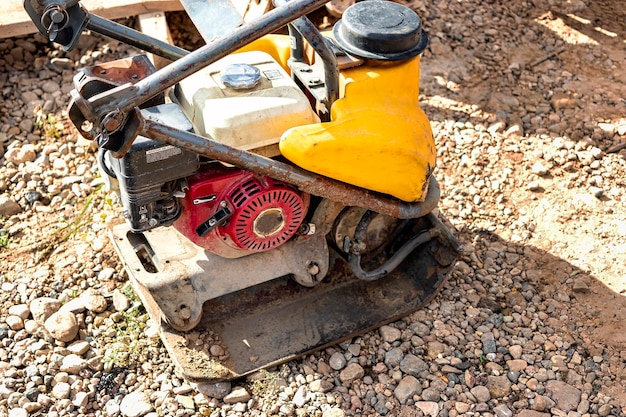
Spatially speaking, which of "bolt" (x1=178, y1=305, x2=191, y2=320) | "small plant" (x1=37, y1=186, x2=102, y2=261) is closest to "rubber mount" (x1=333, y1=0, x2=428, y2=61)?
"bolt" (x1=178, y1=305, x2=191, y2=320)

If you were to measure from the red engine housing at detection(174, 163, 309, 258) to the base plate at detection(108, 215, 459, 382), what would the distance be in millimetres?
329

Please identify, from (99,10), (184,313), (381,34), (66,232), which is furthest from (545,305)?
(99,10)

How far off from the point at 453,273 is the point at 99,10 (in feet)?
7.80

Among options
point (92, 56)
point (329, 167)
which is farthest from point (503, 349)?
point (92, 56)

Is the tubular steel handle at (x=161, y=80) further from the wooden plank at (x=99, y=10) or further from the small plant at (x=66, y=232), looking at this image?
the wooden plank at (x=99, y=10)

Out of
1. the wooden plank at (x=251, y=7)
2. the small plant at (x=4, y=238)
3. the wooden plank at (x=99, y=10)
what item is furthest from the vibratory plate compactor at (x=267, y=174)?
the wooden plank at (x=99, y=10)

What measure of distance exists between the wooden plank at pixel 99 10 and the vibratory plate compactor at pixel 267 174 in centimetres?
135

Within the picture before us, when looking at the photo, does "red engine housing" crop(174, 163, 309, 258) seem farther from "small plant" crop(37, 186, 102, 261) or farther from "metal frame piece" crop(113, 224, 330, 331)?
→ "small plant" crop(37, 186, 102, 261)

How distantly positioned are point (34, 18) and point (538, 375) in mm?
2254

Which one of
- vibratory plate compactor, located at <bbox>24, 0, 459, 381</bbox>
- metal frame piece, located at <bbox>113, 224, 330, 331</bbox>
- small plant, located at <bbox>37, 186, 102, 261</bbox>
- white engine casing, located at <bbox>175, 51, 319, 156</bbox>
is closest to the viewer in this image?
vibratory plate compactor, located at <bbox>24, 0, 459, 381</bbox>

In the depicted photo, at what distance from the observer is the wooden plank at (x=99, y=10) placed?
3.94m

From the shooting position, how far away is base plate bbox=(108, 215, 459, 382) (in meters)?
2.84

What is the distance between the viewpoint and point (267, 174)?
240cm

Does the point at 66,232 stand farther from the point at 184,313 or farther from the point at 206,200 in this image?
the point at 206,200
